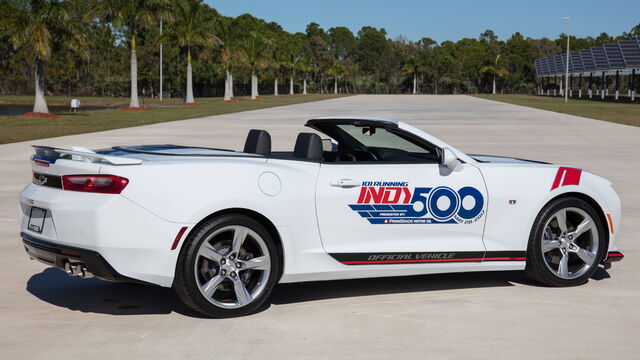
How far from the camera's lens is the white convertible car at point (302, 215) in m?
5.16

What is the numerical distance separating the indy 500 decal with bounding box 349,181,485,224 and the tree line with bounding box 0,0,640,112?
112ft

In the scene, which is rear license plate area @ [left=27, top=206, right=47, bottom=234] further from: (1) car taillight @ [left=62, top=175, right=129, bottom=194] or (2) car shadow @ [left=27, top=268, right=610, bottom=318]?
(2) car shadow @ [left=27, top=268, right=610, bottom=318]

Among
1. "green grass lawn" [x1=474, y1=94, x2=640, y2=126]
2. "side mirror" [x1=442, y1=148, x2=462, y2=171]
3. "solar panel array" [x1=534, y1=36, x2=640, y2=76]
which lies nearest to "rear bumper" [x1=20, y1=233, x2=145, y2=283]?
"side mirror" [x1=442, y1=148, x2=462, y2=171]

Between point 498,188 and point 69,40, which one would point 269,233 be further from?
point 69,40

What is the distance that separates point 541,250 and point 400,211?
129cm

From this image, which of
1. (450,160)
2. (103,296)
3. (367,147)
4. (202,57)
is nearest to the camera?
(450,160)

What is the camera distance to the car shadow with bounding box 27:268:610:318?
5902 millimetres

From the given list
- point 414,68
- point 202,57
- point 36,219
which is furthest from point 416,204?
point 414,68

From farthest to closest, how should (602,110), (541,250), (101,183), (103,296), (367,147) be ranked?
(602,110), (367,147), (541,250), (103,296), (101,183)

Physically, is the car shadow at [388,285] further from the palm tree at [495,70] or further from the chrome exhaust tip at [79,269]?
the palm tree at [495,70]

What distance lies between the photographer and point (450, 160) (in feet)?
19.7

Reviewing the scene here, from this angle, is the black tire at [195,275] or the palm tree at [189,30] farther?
the palm tree at [189,30]

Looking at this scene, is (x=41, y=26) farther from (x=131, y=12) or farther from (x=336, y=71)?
(x=336, y=71)

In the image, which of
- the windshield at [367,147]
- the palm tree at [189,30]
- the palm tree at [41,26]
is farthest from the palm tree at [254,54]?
the windshield at [367,147]
